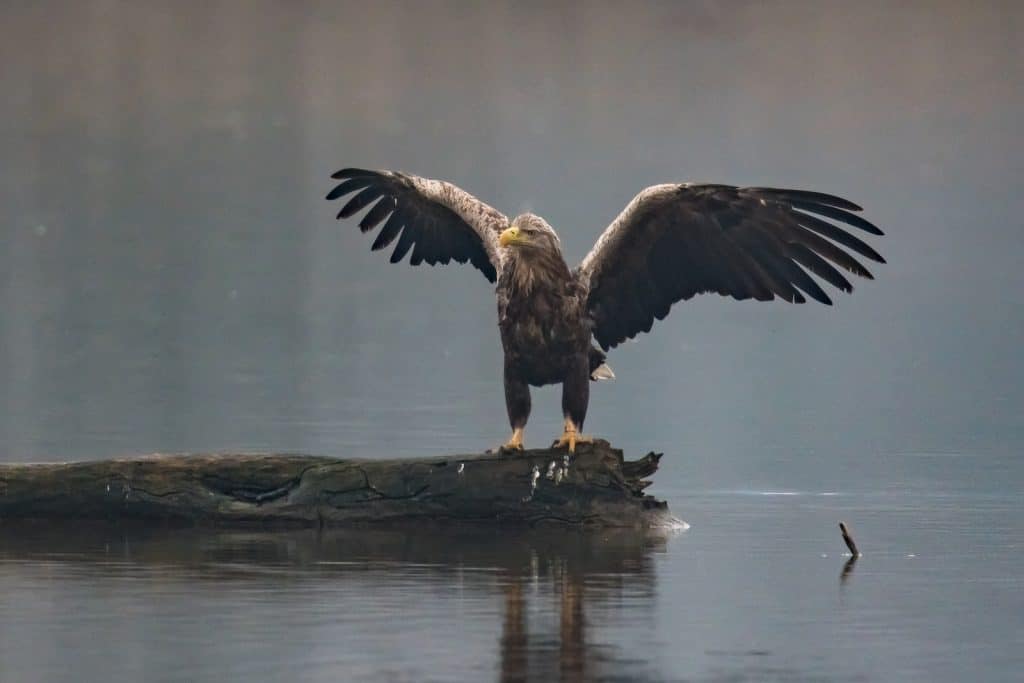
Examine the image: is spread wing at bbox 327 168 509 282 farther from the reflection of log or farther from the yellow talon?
the reflection of log

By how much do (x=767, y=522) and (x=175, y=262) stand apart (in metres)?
110

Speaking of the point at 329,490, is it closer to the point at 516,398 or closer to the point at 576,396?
the point at 516,398

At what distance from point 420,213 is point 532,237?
303 centimetres

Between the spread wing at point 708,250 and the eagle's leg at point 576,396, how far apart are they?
0.76 metres

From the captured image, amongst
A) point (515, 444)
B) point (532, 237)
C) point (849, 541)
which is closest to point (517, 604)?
point (849, 541)

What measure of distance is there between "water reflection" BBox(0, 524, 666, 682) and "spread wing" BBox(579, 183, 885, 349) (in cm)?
250

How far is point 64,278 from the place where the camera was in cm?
10619

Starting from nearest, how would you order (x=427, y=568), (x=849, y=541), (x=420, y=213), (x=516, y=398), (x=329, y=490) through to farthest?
1. (x=427, y=568)
2. (x=849, y=541)
3. (x=329, y=490)
4. (x=516, y=398)
5. (x=420, y=213)

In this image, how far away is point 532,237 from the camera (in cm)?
1802

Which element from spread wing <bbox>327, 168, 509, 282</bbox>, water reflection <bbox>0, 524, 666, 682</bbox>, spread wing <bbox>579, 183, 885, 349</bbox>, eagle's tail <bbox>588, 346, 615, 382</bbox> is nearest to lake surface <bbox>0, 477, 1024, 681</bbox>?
water reflection <bbox>0, 524, 666, 682</bbox>

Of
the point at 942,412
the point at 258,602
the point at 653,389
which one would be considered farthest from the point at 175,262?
the point at 258,602

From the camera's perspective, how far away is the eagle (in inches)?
709

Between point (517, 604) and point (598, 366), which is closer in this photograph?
point (517, 604)

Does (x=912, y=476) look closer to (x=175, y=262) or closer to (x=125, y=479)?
(x=125, y=479)
